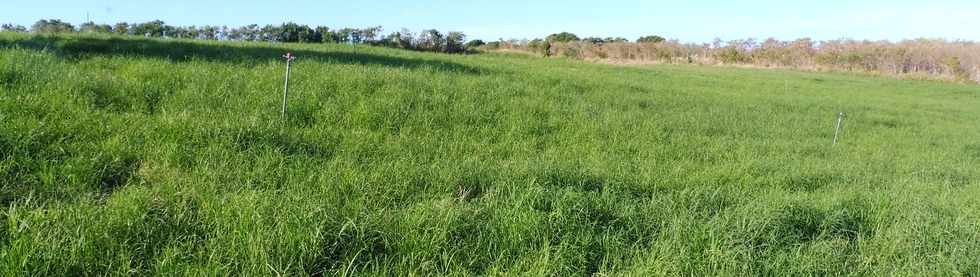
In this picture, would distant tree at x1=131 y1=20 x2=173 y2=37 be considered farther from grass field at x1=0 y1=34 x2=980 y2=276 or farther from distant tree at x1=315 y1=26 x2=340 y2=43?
grass field at x1=0 y1=34 x2=980 y2=276

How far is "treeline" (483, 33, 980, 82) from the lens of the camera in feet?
106

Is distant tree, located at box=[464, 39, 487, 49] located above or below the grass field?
above

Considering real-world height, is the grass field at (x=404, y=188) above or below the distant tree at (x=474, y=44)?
below

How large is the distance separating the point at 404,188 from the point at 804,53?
1567 inches

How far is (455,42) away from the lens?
111ft

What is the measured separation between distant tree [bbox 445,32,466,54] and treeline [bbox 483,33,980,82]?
5765 mm

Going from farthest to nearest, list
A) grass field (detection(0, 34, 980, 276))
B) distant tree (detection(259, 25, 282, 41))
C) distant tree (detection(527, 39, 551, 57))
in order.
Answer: distant tree (detection(527, 39, 551, 57)) → distant tree (detection(259, 25, 282, 41)) → grass field (detection(0, 34, 980, 276))

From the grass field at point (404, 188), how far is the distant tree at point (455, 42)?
26213 millimetres

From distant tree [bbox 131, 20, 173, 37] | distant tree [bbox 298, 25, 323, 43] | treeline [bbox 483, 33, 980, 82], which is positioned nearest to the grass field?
distant tree [bbox 131, 20, 173, 37]

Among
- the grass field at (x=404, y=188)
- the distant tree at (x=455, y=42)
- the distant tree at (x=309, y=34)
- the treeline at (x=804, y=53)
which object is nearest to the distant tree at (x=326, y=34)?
the distant tree at (x=309, y=34)

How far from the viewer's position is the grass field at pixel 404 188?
8.63 ft

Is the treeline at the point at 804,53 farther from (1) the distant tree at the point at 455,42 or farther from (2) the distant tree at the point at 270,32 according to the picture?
(2) the distant tree at the point at 270,32

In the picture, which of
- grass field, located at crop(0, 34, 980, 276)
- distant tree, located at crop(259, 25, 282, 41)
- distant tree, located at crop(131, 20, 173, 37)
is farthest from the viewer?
distant tree, located at crop(259, 25, 282, 41)

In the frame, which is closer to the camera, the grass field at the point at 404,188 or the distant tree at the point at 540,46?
the grass field at the point at 404,188
